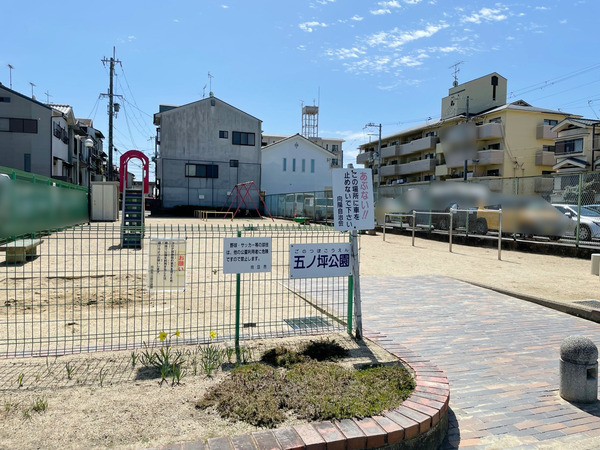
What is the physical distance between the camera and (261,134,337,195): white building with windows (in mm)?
46062

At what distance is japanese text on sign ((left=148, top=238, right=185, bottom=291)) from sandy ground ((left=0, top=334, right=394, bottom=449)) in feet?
3.86

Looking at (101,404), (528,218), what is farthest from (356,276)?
(528,218)

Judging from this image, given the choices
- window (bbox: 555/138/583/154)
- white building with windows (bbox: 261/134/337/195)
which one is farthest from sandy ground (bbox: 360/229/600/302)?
white building with windows (bbox: 261/134/337/195)

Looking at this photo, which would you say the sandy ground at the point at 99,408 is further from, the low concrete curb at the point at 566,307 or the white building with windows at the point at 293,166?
the white building with windows at the point at 293,166

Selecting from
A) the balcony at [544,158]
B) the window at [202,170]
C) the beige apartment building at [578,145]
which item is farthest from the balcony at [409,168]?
the window at [202,170]

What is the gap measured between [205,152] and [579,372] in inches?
1539

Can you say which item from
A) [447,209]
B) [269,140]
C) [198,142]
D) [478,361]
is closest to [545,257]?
[447,209]

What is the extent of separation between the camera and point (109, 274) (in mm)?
8750

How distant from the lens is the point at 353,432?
2666 mm

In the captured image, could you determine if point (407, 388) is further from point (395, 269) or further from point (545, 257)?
point (545, 257)

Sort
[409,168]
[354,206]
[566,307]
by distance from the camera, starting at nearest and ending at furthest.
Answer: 1. [354,206]
2. [566,307]
3. [409,168]

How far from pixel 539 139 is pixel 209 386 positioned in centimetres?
4207

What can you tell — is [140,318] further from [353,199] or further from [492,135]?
[492,135]

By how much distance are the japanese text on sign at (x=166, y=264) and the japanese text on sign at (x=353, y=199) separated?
5.91 ft
